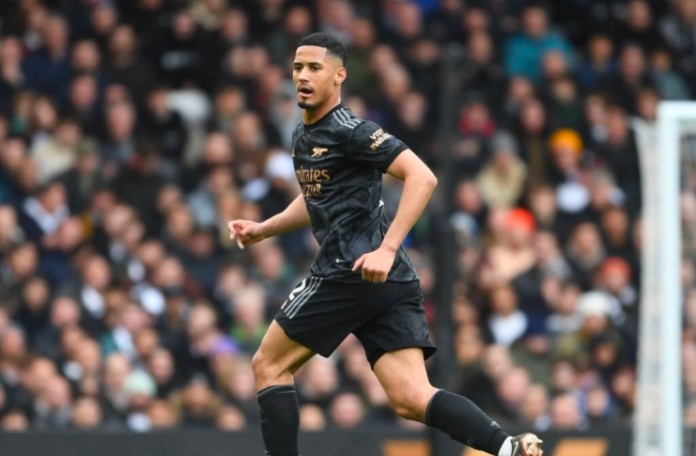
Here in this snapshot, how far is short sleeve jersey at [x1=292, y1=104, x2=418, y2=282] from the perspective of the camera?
222 inches

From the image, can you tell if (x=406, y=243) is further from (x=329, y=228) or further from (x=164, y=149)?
(x=329, y=228)

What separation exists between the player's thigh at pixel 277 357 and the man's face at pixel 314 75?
946 millimetres

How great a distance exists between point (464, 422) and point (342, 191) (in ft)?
3.45

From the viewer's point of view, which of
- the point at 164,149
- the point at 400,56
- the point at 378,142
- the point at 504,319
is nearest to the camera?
the point at 378,142

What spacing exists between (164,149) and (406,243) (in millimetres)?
2204

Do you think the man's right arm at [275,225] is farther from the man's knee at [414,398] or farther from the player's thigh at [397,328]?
the man's knee at [414,398]

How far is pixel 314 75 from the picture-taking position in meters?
5.62

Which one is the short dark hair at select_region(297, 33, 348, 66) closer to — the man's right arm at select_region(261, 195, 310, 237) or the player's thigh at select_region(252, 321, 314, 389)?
the man's right arm at select_region(261, 195, 310, 237)

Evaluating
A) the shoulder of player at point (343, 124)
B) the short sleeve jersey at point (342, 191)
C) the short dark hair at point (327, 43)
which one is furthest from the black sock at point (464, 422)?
the short dark hair at point (327, 43)

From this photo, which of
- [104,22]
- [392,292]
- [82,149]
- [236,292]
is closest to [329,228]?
[392,292]

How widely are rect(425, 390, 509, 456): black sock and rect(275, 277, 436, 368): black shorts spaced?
9.9 inches

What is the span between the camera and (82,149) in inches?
444

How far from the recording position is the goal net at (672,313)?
8273mm

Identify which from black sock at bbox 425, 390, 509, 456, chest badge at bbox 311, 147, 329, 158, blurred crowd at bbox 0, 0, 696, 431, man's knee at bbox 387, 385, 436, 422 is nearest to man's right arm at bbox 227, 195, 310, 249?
chest badge at bbox 311, 147, 329, 158
